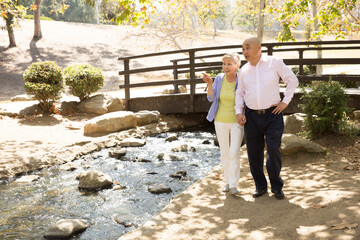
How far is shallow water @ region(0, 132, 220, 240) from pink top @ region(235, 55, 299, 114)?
2070mm

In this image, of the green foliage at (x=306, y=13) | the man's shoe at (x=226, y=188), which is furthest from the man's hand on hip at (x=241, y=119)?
the green foliage at (x=306, y=13)

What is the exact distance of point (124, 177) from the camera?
21.7ft

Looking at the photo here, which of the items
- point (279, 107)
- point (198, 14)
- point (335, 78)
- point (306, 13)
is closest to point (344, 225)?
point (279, 107)

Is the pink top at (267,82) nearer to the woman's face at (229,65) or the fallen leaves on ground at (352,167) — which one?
the woman's face at (229,65)

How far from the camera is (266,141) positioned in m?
4.30

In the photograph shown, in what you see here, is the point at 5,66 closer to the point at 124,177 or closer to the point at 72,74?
A: the point at 72,74

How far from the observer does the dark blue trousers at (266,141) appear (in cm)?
418

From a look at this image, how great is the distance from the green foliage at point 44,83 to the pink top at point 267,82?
339 inches

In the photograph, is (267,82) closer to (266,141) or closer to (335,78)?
(266,141)

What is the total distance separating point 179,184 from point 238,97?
7.65 feet

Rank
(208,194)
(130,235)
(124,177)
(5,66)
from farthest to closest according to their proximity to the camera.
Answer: (5,66) → (124,177) → (208,194) → (130,235)

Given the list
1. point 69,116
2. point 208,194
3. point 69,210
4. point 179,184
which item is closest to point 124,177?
point 179,184

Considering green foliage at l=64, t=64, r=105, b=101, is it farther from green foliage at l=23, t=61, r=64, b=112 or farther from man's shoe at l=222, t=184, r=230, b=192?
man's shoe at l=222, t=184, r=230, b=192

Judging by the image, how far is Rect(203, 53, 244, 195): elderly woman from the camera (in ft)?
14.9
